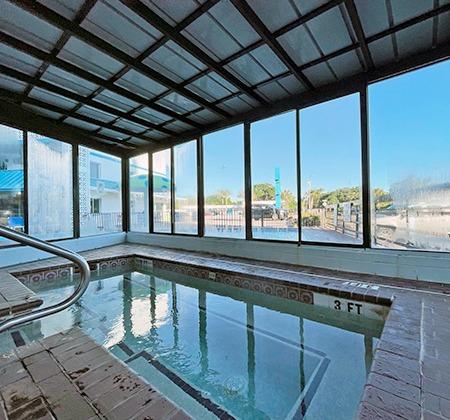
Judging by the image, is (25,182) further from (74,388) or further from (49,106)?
(74,388)

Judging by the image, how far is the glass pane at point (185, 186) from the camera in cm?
652

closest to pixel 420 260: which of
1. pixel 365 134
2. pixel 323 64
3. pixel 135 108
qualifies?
pixel 365 134

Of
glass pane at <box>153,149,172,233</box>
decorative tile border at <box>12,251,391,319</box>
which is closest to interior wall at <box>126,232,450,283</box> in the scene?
decorative tile border at <box>12,251,391,319</box>

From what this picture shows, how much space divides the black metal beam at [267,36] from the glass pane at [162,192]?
13.9 feet

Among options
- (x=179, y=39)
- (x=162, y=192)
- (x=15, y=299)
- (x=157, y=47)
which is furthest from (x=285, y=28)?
(x=162, y=192)

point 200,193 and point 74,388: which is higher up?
point 200,193

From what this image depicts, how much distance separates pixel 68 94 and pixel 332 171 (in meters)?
4.84

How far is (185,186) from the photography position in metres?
6.75

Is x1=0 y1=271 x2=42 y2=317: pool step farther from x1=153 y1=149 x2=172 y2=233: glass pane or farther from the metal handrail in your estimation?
x1=153 y1=149 x2=172 y2=233: glass pane

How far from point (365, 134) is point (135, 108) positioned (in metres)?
4.25

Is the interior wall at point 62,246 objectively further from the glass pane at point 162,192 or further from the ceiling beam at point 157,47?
the ceiling beam at point 157,47

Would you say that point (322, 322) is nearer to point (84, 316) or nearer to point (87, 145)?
point (84, 316)

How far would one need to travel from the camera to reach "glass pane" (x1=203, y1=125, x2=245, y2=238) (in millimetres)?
5656

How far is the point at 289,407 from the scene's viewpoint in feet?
5.85
